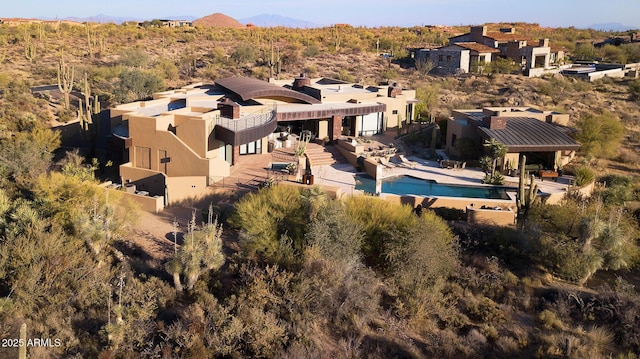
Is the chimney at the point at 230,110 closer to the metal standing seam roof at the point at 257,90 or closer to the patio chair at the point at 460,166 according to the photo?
the metal standing seam roof at the point at 257,90

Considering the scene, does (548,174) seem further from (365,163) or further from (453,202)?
(365,163)

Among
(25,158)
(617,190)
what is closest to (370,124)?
(617,190)

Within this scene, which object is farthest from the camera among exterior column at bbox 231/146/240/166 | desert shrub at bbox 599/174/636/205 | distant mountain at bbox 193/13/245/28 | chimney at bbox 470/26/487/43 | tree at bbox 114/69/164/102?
distant mountain at bbox 193/13/245/28

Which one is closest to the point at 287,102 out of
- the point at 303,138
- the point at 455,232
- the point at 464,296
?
the point at 303,138

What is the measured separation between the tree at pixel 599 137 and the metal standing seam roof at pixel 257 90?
1675 centimetres

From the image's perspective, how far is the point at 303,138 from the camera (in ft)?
113

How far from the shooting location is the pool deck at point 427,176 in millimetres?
27208

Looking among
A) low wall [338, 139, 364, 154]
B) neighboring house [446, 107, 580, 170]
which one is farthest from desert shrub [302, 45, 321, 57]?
low wall [338, 139, 364, 154]

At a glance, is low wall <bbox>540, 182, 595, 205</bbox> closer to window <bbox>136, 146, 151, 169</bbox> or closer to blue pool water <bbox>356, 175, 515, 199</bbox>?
blue pool water <bbox>356, 175, 515, 199</bbox>

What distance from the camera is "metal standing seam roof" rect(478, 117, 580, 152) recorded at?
2955 cm

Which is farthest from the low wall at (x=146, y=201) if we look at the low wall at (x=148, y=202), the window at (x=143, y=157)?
the window at (x=143, y=157)

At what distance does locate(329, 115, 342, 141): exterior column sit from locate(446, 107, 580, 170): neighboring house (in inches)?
271

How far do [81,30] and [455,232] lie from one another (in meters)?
71.8

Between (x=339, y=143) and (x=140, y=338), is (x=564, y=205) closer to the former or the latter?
(x=339, y=143)
